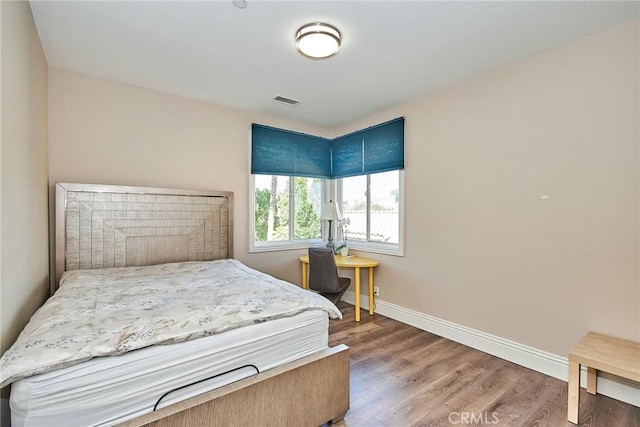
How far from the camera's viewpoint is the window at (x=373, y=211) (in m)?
3.63

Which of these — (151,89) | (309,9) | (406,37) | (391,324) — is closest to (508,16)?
(406,37)

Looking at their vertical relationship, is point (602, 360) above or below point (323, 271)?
below

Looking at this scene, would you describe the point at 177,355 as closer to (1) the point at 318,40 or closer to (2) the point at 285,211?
(1) the point at 318,40

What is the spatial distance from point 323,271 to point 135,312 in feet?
6.40

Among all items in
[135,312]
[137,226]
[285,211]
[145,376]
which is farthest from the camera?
[285,211]

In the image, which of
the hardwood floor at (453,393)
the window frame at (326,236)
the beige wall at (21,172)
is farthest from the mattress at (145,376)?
the window frame at (326,236)

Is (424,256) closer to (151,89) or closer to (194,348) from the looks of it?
(194,348)

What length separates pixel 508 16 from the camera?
1914 millimetres

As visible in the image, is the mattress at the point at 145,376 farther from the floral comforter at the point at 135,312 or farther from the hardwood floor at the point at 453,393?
the hardwood floor at the point at 453,393

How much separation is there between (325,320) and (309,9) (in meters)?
1.93

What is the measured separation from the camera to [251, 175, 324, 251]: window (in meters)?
3.88

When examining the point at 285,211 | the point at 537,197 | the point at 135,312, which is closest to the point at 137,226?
the point at 135,312

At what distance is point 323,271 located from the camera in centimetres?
321

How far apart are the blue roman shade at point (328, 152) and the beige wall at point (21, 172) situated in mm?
2024
